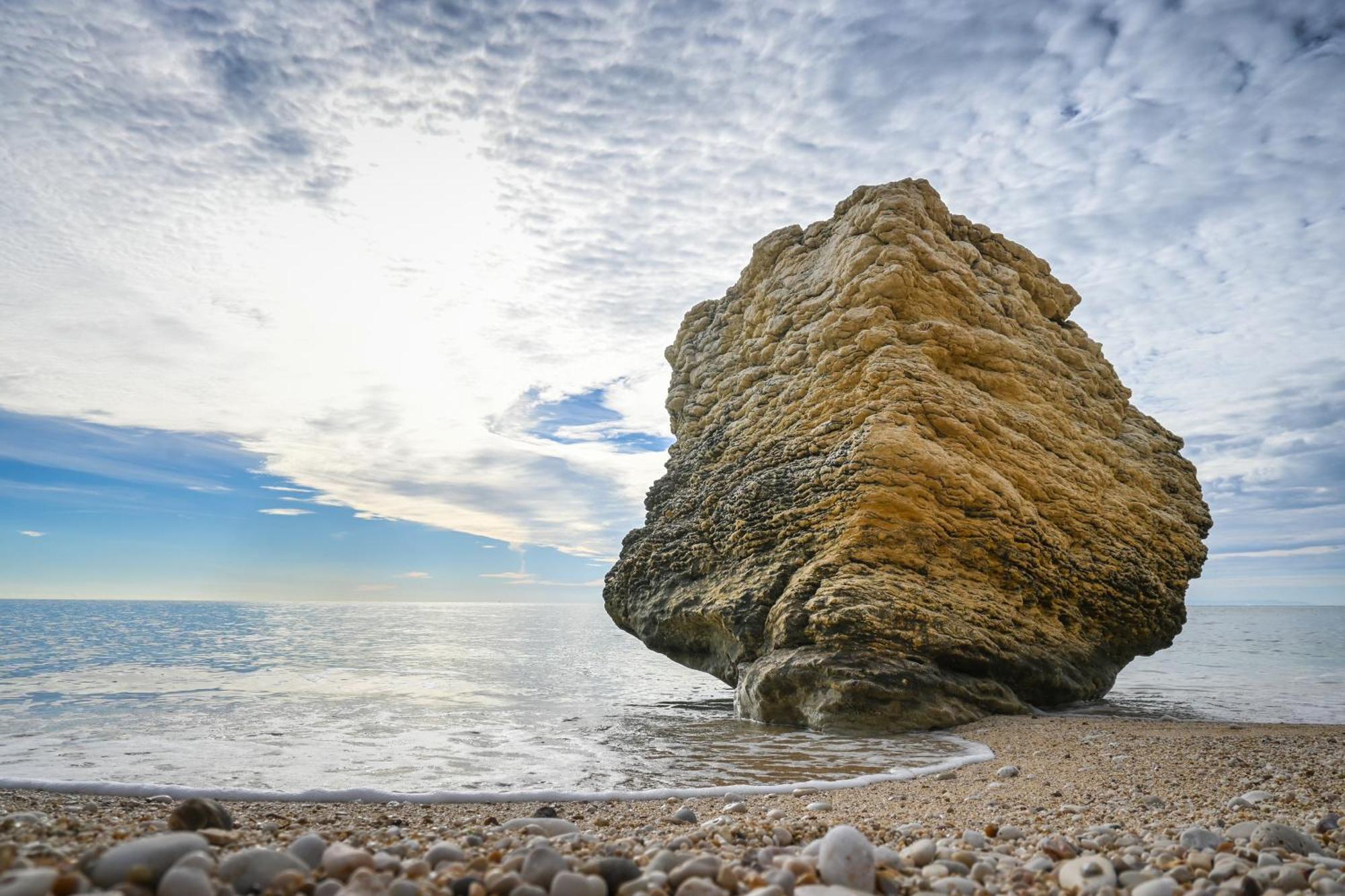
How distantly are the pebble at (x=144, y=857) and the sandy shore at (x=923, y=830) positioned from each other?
0.36 feet

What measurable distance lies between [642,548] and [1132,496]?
9444 millimetres

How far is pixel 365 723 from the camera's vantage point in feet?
33.8

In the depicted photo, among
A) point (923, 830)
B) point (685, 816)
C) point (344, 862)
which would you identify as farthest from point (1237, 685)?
point (344, 862)

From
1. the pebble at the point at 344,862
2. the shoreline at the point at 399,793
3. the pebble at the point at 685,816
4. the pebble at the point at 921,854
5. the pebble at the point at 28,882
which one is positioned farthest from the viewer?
the shoreline at the point at 399,793

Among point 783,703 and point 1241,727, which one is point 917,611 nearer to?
point 783,703

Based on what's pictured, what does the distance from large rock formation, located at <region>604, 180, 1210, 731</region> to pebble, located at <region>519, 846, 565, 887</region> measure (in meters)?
7.85

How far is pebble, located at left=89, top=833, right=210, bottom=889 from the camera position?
2.28 meters

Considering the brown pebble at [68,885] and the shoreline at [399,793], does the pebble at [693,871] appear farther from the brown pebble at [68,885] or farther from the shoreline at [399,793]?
the shoreline at [399,793]

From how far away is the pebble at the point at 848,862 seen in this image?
2.80 metres

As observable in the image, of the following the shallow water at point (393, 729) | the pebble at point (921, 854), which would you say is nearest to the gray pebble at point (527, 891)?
the pebble at point (921, 854)

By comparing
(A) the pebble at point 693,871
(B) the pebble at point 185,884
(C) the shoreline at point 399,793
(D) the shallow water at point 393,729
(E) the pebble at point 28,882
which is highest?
(E) the pebble at point 28,882

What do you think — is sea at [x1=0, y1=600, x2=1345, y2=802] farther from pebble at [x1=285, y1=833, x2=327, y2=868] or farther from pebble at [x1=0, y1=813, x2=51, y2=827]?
pebble at [x1=285, y1=833, x2=327, y2=868]

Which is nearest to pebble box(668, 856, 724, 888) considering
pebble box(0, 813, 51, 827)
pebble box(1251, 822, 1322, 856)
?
pebble box(1251, 822, 1322, 856)

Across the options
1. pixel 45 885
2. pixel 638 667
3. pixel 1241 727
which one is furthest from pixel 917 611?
pixel 638 667
